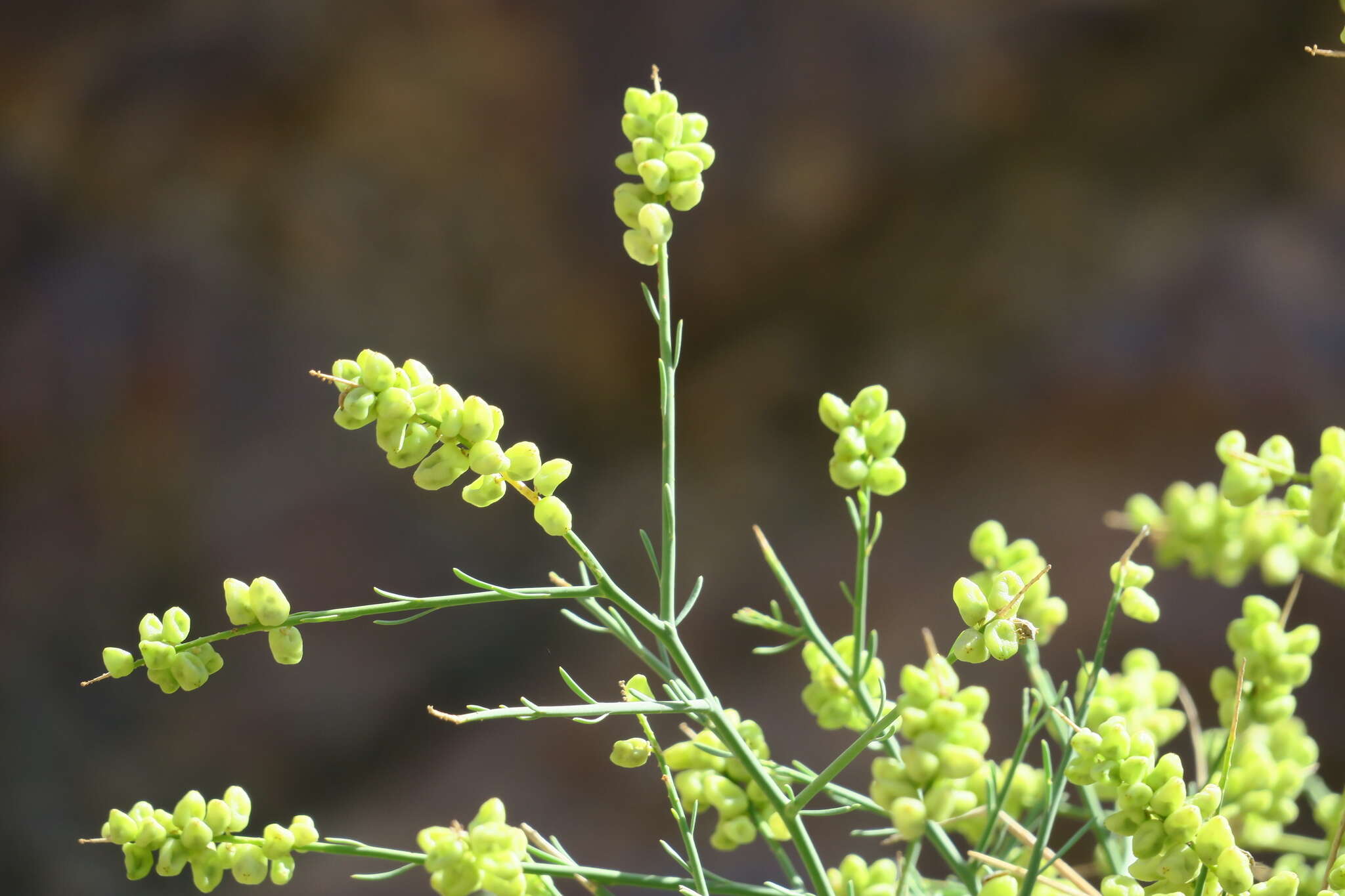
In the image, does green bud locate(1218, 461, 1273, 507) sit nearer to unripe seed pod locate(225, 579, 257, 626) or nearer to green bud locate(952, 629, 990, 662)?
green bud locate(952, 629, 990, 662)

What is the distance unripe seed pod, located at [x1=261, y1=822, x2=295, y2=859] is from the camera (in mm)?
314

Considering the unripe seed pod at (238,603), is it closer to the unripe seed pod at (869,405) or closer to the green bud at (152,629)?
the green bud at (152,629)

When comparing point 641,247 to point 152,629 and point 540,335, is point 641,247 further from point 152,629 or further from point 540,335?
point 540,335

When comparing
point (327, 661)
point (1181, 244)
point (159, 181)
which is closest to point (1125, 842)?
point (1181, 244)

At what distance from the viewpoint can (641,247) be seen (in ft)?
1.08

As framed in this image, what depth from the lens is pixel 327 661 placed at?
1.41m

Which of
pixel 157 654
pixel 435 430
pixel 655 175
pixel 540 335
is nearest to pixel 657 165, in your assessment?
pixel 655 175

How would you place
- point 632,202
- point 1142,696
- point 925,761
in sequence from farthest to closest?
point 1142,696 < point 632,202 < point 925,761

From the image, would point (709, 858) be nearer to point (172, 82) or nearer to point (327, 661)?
point (327, 661)

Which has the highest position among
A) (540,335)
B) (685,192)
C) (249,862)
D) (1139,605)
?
(685,192)

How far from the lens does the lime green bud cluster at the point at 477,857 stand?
27 cm

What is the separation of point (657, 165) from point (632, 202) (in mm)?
15

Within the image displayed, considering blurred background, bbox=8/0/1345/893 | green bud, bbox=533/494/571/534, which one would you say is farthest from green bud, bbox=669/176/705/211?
blurred background, bbox=8/0/1345/893

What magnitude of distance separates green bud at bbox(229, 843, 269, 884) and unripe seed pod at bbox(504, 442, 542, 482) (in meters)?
0.14
